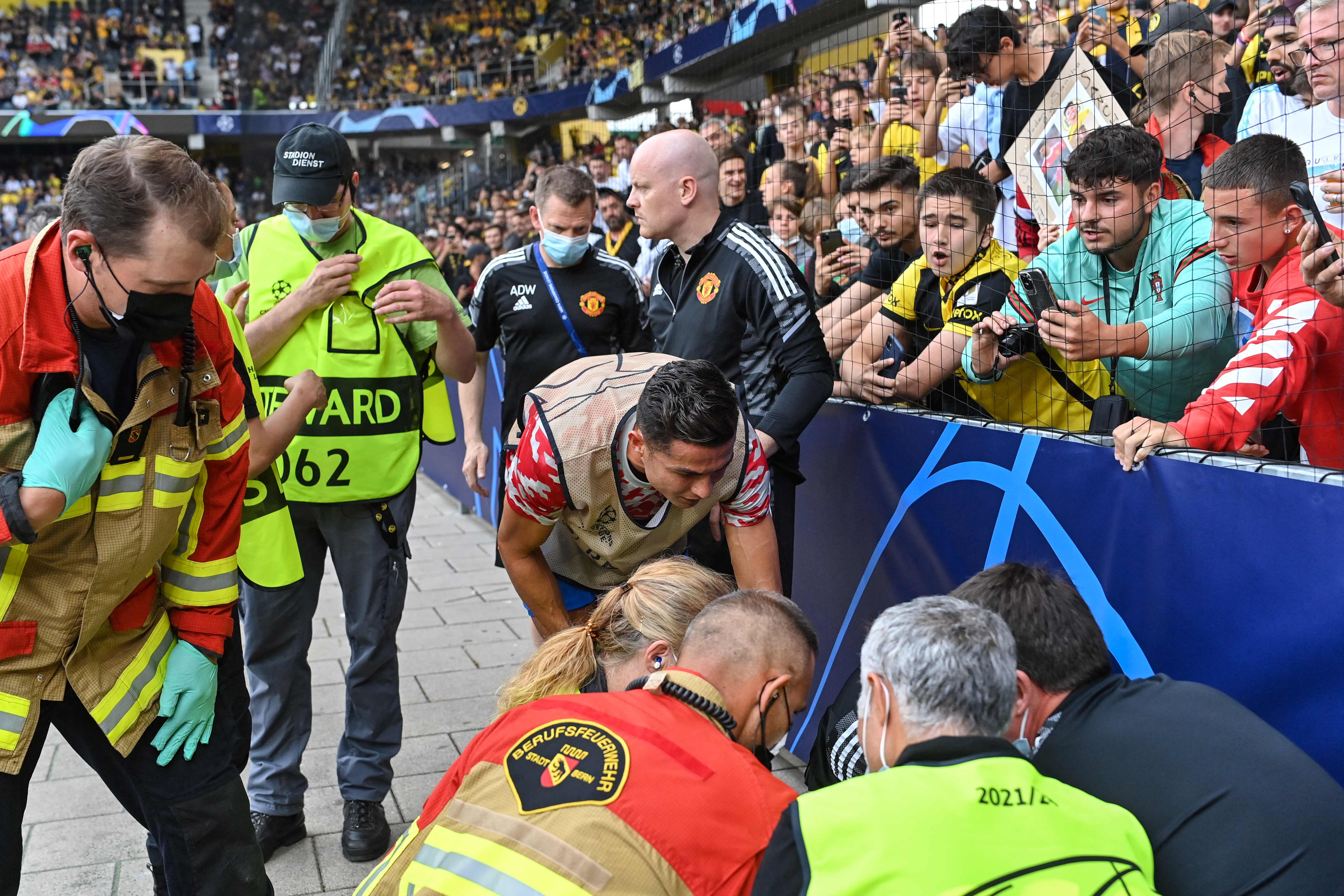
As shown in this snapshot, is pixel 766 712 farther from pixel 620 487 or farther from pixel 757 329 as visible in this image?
pixel 757 329

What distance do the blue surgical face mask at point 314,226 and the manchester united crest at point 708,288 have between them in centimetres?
114

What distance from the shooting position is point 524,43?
104 feet

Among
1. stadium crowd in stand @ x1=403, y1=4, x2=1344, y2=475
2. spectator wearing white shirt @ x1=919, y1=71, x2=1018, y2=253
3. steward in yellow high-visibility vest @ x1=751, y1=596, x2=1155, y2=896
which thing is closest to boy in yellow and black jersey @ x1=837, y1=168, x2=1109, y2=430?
stadium crowd in stand @ x1=403, y1=4, x2=1344, y2=475

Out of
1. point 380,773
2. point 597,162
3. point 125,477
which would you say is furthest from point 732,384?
point 597,162

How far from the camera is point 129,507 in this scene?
2117 millimetres

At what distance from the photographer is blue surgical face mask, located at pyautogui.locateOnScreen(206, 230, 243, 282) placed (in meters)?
3.49

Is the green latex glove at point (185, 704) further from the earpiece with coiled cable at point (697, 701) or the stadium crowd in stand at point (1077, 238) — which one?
the stadium crowd in stand at point (1077, 238)

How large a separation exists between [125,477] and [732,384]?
6.37 feet

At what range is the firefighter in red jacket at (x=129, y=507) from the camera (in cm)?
193

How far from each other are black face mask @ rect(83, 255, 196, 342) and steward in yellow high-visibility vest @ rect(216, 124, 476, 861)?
124cm

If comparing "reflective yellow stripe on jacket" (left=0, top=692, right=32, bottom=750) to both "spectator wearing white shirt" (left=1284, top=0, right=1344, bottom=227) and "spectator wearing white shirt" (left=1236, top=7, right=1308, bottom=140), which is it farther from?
"spectator wearing white shirt" (left=1236, top=7, right=1308, bottom=140)

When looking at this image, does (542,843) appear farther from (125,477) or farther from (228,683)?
(228,683)

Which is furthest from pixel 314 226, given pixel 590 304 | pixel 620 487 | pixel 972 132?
pixel 972 132

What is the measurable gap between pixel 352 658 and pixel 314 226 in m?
1.39
